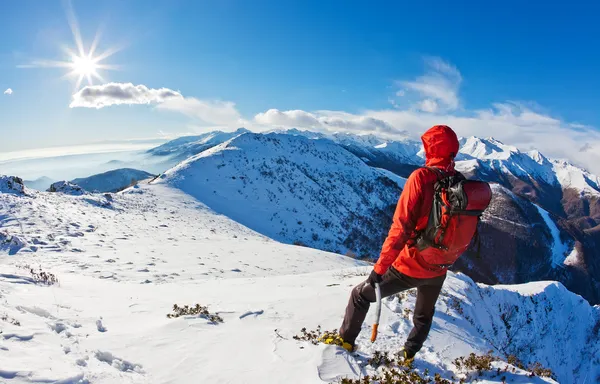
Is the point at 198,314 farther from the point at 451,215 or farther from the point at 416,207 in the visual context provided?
the point at 451,215

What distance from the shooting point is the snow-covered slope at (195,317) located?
13.7 ft

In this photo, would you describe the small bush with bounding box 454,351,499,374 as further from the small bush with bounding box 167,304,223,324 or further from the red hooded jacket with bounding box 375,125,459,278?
the small bush with bounding box 167,304,223,324

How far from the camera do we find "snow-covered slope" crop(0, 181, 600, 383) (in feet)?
13.7

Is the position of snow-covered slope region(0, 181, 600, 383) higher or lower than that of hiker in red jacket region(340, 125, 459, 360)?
lower

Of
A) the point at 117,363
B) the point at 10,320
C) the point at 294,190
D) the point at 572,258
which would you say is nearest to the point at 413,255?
the point at 117,363

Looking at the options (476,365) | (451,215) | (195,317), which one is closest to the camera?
(451,215)

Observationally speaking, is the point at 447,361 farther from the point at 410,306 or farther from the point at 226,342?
the point at 226,342

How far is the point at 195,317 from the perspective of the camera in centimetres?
607

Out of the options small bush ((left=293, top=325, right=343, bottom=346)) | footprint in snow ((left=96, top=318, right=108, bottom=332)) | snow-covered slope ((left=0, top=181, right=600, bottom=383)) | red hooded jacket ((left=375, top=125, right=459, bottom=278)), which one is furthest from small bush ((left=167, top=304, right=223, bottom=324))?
red hooded jacket ((left=375, top=125, right=459, bottom=278))

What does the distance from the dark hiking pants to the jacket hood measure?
65.0 inches

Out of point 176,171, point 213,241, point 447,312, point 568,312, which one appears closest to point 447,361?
point 447,312

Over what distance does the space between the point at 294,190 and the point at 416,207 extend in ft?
Answer: 179

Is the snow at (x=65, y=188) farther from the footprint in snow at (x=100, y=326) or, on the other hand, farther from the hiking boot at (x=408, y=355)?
the hiking boot at (x=408, y=355)

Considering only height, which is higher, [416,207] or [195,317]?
[416,207]
